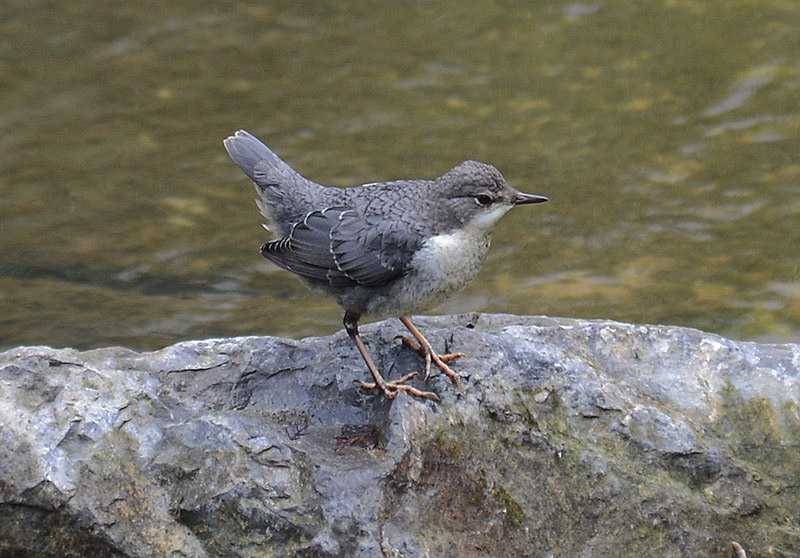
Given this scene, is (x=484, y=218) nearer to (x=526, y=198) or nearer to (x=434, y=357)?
(x=526, y=198)

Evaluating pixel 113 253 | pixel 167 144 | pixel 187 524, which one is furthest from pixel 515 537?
pixel 167 144

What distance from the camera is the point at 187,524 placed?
306 cm

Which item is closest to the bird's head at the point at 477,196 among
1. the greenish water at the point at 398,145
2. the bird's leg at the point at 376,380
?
the bird's leg at the point at 376,380

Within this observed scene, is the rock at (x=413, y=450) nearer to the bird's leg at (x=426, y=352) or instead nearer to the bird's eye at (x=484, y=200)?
the bird's leg at (x=426, y=352)

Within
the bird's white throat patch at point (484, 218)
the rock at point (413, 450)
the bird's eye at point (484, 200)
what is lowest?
the rock at point (413, 450)

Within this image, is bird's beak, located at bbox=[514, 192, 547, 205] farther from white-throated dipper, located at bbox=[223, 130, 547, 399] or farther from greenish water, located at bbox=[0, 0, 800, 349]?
greenish water, located at bbox=[0, 0, 800, 349]

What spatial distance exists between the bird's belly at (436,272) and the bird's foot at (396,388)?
28cm

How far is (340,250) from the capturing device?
13.3 ft

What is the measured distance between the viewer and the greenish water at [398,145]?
6207 millimetres

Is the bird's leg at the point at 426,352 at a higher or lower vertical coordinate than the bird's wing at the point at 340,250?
lower

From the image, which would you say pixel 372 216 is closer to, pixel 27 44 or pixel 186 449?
pixel 186 449

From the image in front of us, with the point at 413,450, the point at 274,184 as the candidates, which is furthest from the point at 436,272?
the point at 274,184

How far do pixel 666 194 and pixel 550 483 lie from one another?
12.8 feet

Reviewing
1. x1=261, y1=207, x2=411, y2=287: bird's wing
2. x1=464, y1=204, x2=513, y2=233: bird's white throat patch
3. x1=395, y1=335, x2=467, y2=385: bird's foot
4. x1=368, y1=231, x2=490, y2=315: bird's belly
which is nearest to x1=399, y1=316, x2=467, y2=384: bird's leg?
x1=395, y1=335, x2=467, y2=385: bird's foot
